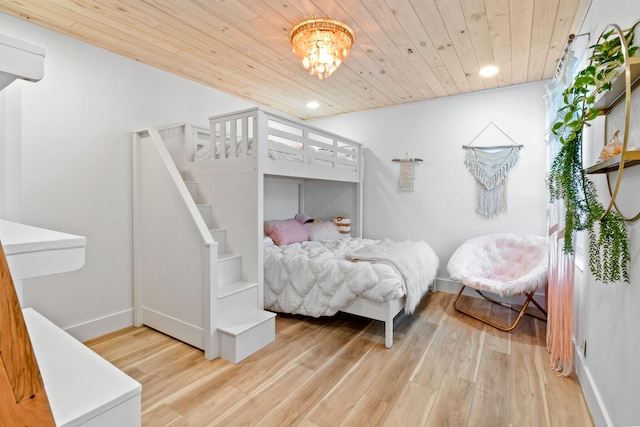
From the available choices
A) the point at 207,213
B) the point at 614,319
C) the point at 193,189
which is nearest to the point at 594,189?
the point at 614,319

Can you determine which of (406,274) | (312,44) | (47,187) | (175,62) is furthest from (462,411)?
(175,62)

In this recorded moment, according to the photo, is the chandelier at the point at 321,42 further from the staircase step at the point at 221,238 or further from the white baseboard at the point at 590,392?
the white baseboard at the point at 590,392

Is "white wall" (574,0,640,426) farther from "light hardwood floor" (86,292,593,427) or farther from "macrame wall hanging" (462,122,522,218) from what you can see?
"macrame wall hanging" (462,122,522,218)

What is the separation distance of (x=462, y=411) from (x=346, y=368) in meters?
0.72

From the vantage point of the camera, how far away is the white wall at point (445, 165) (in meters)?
3.29

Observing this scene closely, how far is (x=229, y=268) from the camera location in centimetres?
256

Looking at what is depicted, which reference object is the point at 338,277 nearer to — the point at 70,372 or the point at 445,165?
the point at 70,372

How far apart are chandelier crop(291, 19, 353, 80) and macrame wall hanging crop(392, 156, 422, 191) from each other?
1.94m

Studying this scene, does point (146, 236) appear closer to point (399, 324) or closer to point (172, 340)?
point (172, 340)

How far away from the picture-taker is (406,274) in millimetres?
2506

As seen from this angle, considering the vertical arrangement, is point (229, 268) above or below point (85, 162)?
below

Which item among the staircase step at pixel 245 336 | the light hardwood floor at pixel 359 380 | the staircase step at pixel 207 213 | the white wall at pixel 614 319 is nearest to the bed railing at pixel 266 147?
the staircase step at pixel 207 213

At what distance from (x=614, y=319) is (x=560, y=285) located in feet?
Answer: 2.33

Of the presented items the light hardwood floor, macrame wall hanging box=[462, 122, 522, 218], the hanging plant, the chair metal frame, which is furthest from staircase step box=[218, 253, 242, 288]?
macrame wall hanging box=[462, 122, 522, 218]
